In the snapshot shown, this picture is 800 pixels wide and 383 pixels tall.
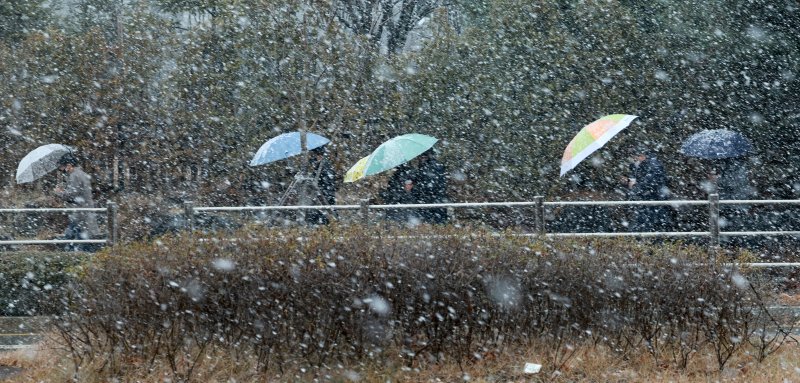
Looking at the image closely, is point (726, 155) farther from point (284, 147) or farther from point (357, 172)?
point (284, 147)

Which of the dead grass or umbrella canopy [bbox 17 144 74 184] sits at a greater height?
umbrella canopy [bbox 17 144 74 184]

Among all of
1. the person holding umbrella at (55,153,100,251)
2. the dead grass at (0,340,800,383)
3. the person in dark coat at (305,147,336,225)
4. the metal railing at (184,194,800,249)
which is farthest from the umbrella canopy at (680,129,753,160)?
the person holding umbrella at (55,153,100,251)

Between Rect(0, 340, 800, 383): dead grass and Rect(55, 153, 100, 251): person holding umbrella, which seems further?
Rect(55, 153, 100, 251): person holding umbrella

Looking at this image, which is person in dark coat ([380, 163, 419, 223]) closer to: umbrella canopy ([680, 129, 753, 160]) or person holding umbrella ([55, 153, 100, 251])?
person holding umbrella ([55, 153, 100, 251])

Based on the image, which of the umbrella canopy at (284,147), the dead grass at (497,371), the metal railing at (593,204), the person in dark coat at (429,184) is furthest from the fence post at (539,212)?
the dead grass at (497,371)

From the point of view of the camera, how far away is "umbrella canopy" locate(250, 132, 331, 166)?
1512cm

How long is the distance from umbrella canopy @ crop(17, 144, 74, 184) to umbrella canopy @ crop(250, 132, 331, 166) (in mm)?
2966

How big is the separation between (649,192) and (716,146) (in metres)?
1.89

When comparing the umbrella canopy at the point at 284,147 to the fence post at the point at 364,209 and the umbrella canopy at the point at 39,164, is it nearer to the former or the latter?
the umbrella canopy at the point at 39,164

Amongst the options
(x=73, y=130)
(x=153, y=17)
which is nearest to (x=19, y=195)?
(x=73, y=130)

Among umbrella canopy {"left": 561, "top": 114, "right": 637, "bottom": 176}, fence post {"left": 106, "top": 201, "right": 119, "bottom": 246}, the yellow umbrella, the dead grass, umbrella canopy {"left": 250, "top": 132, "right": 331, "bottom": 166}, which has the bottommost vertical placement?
the dead grass

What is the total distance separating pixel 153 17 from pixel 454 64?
688cm

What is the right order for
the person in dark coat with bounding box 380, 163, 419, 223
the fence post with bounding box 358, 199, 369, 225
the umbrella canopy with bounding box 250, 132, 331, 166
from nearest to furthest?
the fence post with bounding box 358, 199, 369, 225 → the person in dark coat with bounding box 380, 163, 419, 223 → the umbrella canopy with bounding box 250, 132, 331, 166

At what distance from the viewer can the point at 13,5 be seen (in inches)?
1091
